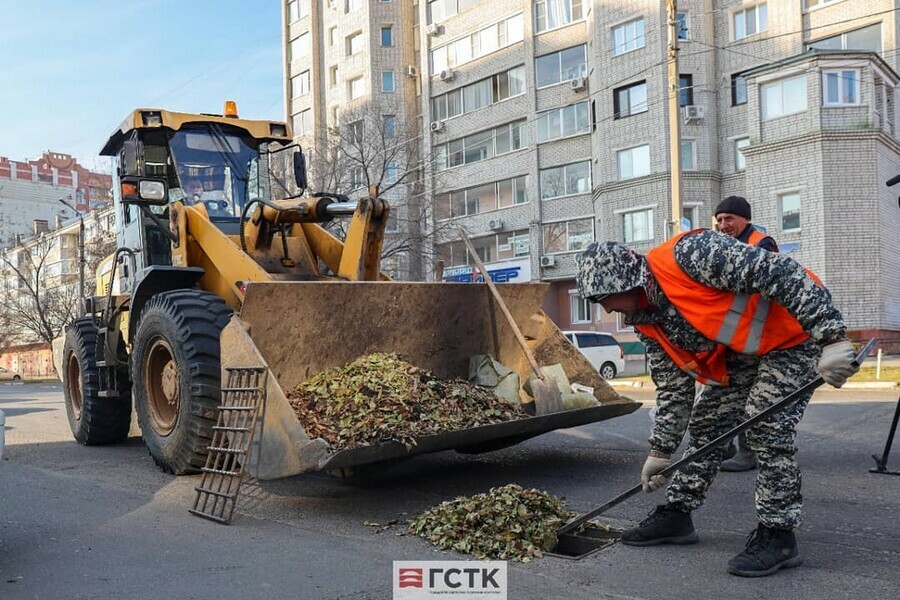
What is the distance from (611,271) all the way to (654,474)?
3.57 ft

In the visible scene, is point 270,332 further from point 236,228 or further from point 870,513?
point 870,513

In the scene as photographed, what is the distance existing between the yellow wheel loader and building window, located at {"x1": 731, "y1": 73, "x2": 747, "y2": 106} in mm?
23703

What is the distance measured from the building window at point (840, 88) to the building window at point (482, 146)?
1299 centimetres

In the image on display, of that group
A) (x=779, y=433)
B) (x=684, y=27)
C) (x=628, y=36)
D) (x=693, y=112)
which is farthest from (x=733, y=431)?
(x=628, y=36)

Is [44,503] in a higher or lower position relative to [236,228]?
lower

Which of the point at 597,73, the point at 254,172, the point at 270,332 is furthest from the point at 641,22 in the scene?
the point at 270,332

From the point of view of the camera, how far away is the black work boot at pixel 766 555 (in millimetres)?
3799

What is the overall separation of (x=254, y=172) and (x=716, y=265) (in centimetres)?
584

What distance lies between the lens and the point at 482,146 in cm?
3691

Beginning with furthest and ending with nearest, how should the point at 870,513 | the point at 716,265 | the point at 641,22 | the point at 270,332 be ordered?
the point at 641,22 < the point at 270,332 < the point at 870,513 < the point at 716,265

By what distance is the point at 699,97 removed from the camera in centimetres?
2962

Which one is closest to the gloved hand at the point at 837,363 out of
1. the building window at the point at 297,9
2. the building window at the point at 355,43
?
the building window at the point at 355,43

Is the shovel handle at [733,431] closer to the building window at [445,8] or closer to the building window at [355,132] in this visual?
the building window at [355,132]

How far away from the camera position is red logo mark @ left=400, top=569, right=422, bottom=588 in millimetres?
3124
